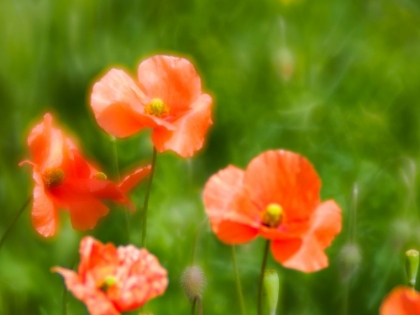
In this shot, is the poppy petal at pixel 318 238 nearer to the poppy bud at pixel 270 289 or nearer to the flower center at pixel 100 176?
the poppy bud at pixel 270 289

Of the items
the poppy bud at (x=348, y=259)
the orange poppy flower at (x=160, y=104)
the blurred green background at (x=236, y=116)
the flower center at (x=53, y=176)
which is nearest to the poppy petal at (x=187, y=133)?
the orange poppy flower at (x=160, y=104)

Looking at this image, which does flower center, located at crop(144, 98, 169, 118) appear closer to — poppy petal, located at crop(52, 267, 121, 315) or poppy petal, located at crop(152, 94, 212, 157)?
poppy petal, located at crop(152, 94, 212, 157)

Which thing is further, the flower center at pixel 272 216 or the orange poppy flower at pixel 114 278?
the flower center at pixel 272 216

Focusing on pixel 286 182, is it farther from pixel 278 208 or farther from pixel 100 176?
pixel 100 176

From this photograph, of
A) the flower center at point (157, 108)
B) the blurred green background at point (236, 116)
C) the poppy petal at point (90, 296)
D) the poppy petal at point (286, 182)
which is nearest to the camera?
the poppy petal at point (90, 296)

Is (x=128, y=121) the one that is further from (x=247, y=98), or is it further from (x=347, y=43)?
(x=347, y=43)

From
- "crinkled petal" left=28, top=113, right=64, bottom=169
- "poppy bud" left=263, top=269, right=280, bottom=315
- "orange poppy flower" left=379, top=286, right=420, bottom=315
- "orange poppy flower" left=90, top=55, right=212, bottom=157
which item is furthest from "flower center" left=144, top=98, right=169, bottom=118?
"orange poppy flower" left=379, top=286, right=420, bottom=315

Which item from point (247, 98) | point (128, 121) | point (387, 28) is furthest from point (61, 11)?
point (128, 121)

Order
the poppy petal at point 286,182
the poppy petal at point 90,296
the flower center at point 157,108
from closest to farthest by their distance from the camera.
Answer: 1. the poppy petal at point 90,296
2. the poppy petal at point 286,182
3. the flower center at point 157,108

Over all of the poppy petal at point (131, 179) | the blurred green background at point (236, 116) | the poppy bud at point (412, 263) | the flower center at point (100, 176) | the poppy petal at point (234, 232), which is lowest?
the blurred green background at point (236, 116)
